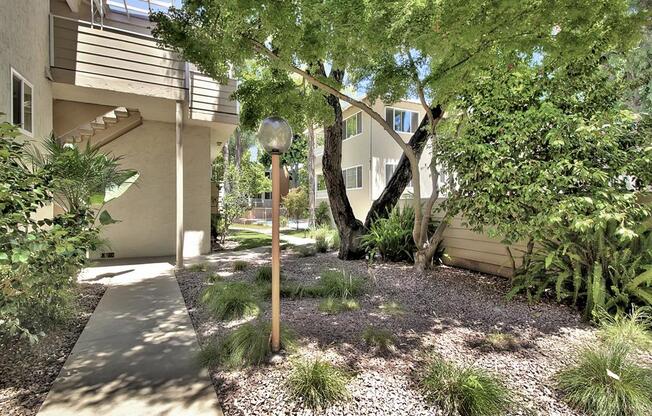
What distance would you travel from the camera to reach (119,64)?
7.77 m

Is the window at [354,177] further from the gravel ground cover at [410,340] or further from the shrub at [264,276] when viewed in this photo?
the shrub at [264,276]

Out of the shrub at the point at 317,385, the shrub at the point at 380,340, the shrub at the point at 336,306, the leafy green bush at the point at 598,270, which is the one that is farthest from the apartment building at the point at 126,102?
the leafy green bush at the point at 598,270

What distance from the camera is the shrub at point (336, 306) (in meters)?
5.00

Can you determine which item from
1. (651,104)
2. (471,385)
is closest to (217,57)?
(471,385)

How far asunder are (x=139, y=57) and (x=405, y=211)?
280 inches

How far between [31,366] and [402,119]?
1679cm

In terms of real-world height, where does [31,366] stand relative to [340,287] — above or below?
below

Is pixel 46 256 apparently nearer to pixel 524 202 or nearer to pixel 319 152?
pixel 524 202

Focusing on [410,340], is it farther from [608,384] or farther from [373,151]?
[373,151]

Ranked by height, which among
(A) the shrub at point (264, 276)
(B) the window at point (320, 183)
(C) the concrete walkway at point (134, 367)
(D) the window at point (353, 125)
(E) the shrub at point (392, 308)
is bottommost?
(C) the concrete walkway at point (134, 367)

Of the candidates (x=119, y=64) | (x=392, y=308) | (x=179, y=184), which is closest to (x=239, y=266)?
(x=179, y=184)

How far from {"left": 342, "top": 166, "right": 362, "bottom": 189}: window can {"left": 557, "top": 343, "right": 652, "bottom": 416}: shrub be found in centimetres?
1569

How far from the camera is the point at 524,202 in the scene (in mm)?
5289

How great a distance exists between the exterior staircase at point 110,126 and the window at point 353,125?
1108cm
